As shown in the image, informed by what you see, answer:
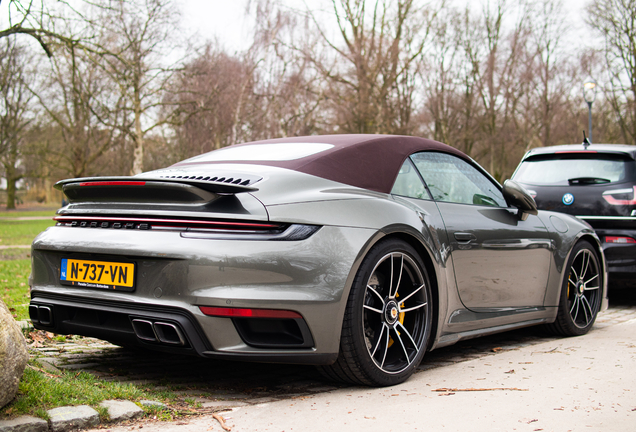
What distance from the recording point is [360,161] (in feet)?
12.2

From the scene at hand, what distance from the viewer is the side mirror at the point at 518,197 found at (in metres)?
4.62

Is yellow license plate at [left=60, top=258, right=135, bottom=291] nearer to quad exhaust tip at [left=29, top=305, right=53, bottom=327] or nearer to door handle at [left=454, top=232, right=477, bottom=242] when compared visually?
quad exhaust tip at [left=29, top=305, right=53, bottom=327]

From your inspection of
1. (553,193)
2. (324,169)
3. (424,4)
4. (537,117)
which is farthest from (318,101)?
(324,169)

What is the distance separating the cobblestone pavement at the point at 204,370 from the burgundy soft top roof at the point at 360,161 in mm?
1153

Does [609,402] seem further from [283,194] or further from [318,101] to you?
[318,101]

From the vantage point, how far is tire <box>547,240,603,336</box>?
5117 millimetres

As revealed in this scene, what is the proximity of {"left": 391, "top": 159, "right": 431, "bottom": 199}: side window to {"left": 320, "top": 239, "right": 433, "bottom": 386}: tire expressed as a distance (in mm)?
393

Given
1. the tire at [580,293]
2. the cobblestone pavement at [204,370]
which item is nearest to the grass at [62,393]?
the cobblestone pavement at [204,370]

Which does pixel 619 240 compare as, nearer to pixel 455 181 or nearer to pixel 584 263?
pixel 584 263

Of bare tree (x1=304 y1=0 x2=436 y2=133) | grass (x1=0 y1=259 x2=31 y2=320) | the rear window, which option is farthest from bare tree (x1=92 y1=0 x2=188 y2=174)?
the rear window

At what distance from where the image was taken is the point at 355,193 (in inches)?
137

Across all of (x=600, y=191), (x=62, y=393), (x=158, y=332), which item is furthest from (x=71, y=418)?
(x=600, y=191)

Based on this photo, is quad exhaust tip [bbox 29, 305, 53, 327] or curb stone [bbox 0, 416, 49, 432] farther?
quad exhaust tip [bbox 29, 305, 53, 327]

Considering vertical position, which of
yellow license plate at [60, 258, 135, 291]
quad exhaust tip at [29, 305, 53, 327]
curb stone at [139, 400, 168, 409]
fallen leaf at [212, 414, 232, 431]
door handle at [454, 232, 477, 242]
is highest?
door handle at [454, 232, 477, 242]
